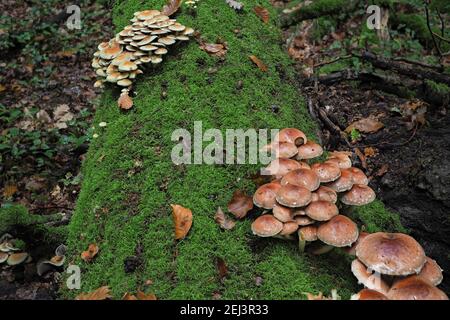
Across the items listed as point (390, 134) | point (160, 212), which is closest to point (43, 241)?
point (160, 212)

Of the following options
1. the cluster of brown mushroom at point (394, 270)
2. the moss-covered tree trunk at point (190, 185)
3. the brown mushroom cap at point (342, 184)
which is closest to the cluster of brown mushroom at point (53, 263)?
the moss-covered tree trunk at point (190, 185)

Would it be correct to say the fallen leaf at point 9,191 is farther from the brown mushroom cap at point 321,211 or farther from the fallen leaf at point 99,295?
the brown mushroom cap at point 321,211

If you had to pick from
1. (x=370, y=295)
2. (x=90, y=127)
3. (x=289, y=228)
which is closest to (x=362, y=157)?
(x=289, y=228)

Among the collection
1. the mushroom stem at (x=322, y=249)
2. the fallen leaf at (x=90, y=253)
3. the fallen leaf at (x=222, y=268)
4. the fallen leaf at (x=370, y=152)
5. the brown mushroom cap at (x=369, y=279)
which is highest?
the brown mushroom cap at (x=369, y=279)

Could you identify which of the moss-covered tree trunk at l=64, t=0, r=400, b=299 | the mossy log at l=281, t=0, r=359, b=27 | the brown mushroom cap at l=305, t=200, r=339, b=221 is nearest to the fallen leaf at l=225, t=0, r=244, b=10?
the moss-covered tree trunk at l=64, t=0, r=400, b=299

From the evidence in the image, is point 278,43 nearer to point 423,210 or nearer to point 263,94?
point 263,94

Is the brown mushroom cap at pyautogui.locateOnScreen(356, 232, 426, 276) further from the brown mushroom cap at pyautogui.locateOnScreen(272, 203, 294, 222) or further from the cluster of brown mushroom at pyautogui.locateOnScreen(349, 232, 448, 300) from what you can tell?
the brown mushroom cap at pyautogui.locateOnScreen(272, 203, 294, 222)
